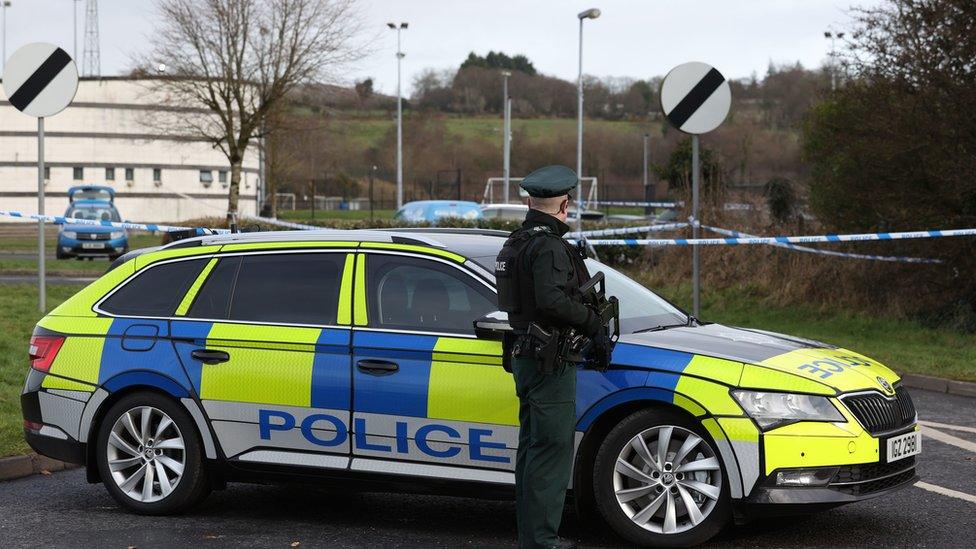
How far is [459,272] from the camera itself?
6.54m

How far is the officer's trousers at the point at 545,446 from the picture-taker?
217 inches

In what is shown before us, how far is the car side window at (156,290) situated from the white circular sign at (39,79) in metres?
6.94

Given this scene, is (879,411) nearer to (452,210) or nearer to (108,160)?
(452,210)

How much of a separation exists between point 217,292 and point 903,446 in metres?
3.64

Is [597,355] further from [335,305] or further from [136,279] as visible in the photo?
[136,279]

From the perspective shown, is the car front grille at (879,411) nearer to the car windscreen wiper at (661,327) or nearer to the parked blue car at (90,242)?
the car windscreen wiper at (661,327)

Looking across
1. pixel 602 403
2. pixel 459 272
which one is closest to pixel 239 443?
pixel 459 272

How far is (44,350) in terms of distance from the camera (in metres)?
7.28

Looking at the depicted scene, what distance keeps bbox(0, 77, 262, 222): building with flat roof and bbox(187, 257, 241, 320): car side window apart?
197ft

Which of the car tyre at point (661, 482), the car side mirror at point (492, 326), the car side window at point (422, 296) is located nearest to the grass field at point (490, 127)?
the car side window at point (422, 296)

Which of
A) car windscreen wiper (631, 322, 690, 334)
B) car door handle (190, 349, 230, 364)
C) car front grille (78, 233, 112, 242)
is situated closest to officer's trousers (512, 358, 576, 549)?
car windscreen wiper (631, 322, 690, 334)

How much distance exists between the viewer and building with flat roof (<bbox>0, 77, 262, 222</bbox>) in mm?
66750

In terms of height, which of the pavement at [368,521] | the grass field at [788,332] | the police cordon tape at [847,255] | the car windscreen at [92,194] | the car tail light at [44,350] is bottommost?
the pavement at [368,521]

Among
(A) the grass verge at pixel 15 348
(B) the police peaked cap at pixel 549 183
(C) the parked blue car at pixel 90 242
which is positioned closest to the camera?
(B) the police peaked cap at pixel 549 183
